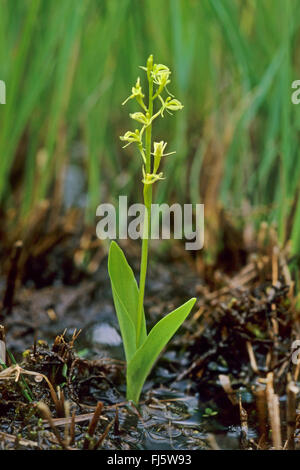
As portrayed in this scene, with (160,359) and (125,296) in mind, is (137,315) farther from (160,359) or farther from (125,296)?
(160,359)

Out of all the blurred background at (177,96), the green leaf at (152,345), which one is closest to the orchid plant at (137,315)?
the green leaf at (152,345)

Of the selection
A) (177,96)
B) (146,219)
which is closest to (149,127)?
(146,219)

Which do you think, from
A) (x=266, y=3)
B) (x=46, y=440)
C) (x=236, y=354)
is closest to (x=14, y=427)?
(x=46, y=440)

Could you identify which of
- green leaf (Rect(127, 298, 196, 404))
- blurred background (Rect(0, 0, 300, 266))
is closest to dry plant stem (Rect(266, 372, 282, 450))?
green leaf (Rect(127, 298, 196, 404))

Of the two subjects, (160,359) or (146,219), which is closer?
(146,219)

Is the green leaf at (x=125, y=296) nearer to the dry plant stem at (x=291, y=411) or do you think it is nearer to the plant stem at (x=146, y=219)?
the plant stem at (x=146, y=219)
